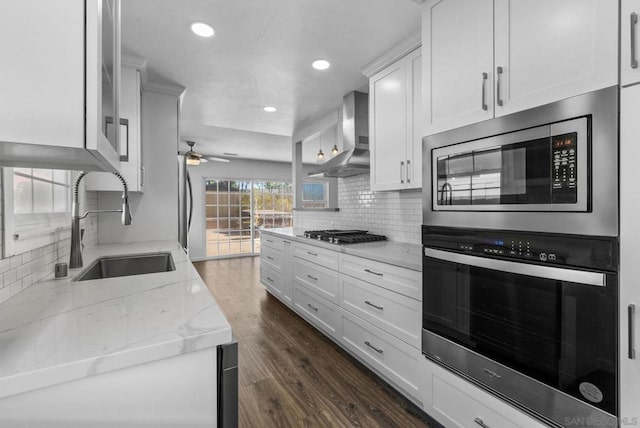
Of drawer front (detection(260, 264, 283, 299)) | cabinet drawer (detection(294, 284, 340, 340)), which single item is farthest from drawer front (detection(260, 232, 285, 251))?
cabinet drawer (detection(294, 284, 340, 340))

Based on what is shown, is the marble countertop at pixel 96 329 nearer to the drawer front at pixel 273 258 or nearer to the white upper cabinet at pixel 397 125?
the white upper cabinet at pixel 397 125

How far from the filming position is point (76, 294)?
1.16 m

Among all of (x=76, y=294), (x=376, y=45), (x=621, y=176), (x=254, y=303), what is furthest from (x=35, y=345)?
(x=254, y=303)

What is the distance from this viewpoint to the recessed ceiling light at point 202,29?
197 cm

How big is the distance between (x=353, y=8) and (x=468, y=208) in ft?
4.60

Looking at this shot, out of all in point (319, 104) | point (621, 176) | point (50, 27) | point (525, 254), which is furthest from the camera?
point (319, 104)

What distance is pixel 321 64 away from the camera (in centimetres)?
254

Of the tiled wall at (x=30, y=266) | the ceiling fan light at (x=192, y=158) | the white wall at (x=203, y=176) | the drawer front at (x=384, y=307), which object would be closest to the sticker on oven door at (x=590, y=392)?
the drawer front at (x=384, y=307)

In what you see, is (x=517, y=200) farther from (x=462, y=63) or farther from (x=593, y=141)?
(x=462, y=63)

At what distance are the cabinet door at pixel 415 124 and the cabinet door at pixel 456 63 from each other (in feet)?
1.56

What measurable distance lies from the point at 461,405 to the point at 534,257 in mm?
830

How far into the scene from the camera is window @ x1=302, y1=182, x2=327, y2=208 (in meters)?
7.93

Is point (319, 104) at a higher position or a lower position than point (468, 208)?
higher

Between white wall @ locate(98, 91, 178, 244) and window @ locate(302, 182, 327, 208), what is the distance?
16.2 ft
